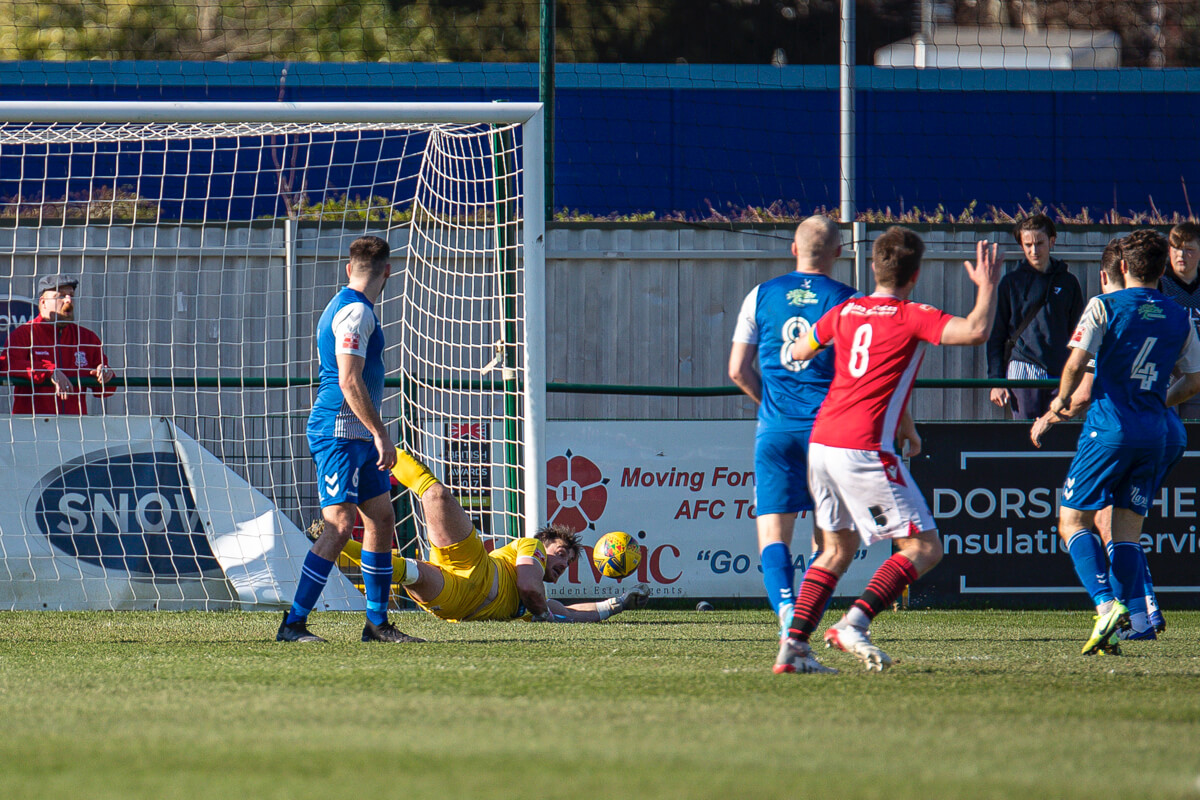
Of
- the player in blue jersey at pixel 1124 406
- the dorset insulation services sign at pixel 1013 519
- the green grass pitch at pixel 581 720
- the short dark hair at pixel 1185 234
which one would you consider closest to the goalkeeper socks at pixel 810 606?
the green grass pitch at pixel 581 720

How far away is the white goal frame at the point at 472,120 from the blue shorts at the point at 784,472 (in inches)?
84.4

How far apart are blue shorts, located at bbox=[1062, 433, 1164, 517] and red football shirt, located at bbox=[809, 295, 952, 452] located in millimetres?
1839

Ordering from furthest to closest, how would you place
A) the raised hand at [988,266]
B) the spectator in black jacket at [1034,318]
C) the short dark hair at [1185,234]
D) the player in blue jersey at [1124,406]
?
the spectator in black jacket at [1034,318]
the short dark hair at [1185,234]
the player in blue jersey at [1124,406]
the raised hand at [988,266]

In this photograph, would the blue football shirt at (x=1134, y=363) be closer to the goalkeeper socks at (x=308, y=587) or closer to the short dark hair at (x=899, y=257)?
the short dark hair at (x=899, y=257)

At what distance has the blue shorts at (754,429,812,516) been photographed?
540 cm

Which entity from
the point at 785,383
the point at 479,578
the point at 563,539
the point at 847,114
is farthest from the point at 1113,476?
the point at 847,114

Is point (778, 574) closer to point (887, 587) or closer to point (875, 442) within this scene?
point (887, 587)

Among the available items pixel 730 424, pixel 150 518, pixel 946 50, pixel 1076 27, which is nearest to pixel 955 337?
pixel 730 424

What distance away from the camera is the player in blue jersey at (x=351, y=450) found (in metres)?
6.15

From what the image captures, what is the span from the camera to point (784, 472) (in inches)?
213

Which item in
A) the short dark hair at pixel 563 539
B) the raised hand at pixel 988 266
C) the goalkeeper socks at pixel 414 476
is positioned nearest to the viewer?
the raised hand at pixel 988 266

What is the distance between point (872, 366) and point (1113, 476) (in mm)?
2085

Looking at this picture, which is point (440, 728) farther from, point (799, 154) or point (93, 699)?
point (799, 154)

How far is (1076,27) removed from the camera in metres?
23.4
